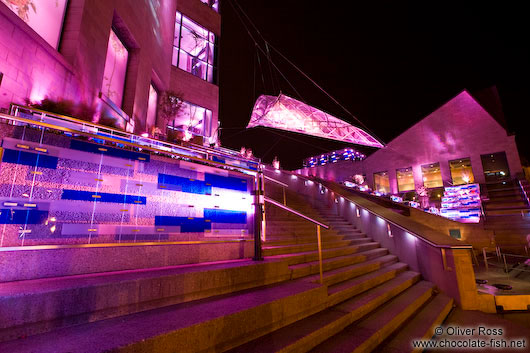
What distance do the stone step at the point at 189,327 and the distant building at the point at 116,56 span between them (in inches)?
206

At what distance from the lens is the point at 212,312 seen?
243cm

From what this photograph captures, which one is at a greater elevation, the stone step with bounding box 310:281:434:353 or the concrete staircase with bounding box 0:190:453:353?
the concrete staircase with bounding box 0:190:453:353

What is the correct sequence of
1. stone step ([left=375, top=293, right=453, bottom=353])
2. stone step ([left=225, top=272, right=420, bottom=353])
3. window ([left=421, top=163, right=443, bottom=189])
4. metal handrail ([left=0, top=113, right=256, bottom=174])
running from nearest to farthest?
1. stone step ([left=225, top=272, right=420, bottom=353])
2. metal handrail ([left=0, top=113, right=256, bottom=174])
3. stone step ([left=375, top=293, right=453, bottom=353])
4. window ([left=421, top=163, right=443, bottom=189])

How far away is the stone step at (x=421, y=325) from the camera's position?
3.35 m

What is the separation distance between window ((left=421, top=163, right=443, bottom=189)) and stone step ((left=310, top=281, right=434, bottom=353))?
21.5 meters

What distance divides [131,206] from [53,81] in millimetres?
4816

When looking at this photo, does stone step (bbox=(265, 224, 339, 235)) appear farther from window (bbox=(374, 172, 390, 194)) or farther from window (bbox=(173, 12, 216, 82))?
window (bbox=(374, 172, 390, 194))

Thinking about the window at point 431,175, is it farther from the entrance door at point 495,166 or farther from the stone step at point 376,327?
the stone step at point 376,327

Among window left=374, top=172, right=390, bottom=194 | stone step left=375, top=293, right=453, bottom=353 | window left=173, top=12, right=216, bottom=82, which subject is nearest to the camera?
stone step left=375, top=293, right=453, bottom=353

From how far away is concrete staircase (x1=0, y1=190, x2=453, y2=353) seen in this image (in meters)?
1.95

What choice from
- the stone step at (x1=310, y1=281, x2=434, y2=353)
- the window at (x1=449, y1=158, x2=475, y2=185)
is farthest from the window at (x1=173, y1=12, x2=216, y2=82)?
the window at (x1=449, y1=158, x2=475, y2=185)

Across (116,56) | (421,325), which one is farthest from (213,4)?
(421,325)

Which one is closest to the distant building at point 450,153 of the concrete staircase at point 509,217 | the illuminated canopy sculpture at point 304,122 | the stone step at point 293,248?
the illuminated canopy sculpture at point 304,122

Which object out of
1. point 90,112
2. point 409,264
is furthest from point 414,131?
point 90,112
